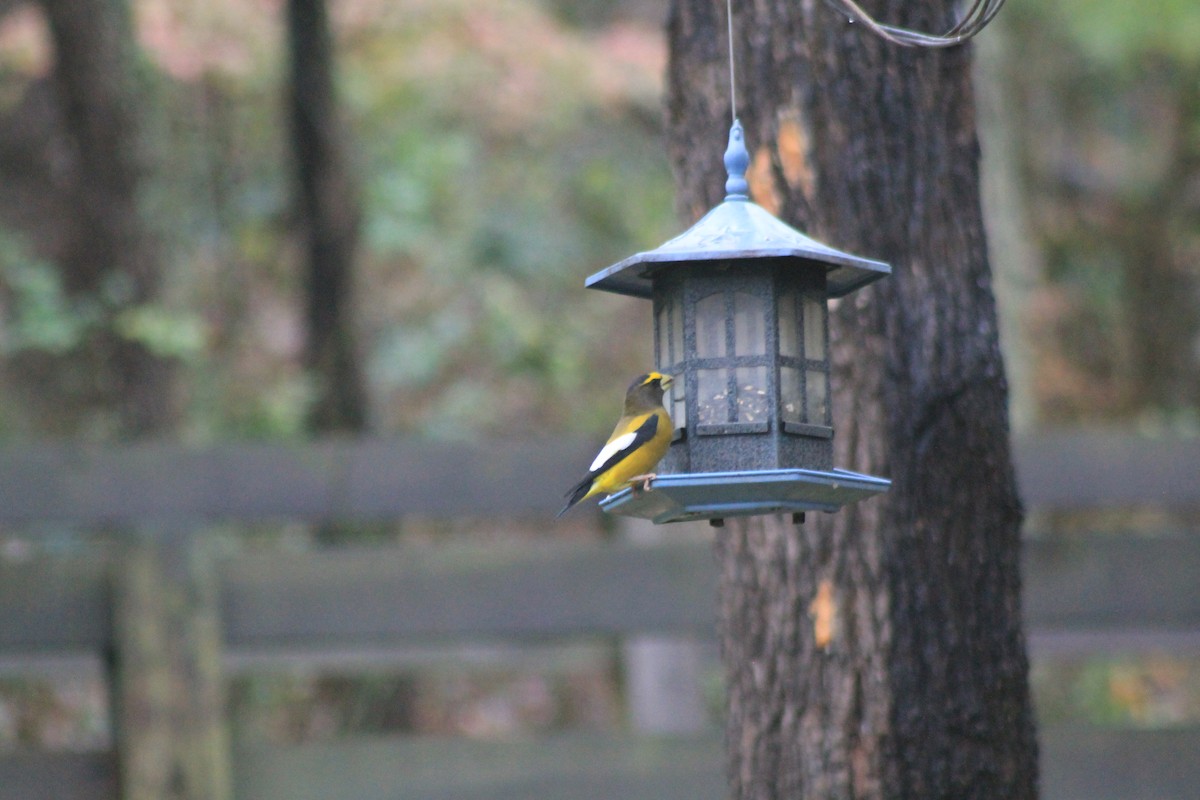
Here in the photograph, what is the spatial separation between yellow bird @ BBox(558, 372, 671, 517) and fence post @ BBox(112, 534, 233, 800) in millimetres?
2023

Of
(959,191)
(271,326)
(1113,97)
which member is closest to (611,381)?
(271,326)

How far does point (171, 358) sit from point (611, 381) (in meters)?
4.82

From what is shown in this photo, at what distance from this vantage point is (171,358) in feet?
26.0

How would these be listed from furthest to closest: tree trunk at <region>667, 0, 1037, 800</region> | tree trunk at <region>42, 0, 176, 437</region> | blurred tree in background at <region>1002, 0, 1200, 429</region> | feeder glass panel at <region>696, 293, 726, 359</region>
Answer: blurred tree in background at <region>1002, 0, 1200, 429</region>, tree trunk at <region>42, 0, 176, 437</region>, tree trunk at <region>667, 0, 1037, 800</region>, feeder glass panel at <region>696, 293, 726, 359</region>

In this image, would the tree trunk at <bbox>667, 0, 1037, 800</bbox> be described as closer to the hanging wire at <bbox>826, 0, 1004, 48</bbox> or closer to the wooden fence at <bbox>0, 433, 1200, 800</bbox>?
the hanging wire at <bbox>826, 0, 1004, 48</bbox>

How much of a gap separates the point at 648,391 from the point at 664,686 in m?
3.14

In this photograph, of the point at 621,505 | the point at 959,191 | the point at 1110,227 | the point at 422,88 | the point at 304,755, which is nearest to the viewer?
the point at 621,505

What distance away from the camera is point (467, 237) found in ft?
36.4

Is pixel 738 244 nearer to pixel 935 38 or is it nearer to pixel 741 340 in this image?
pixel 741 340

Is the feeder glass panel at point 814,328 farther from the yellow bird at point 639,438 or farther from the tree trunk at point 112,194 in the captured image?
the tree trunk at point 112,194

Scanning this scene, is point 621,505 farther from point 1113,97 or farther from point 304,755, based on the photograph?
point 1113,97

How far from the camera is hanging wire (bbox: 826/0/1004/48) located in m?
2.89

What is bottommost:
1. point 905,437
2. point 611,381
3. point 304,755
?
point 304,755

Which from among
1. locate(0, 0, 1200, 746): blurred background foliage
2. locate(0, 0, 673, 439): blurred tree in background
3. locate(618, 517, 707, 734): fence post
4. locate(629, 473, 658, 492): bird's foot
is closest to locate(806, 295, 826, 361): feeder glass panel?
locate(629, 473, 658, 492): bird's foot
